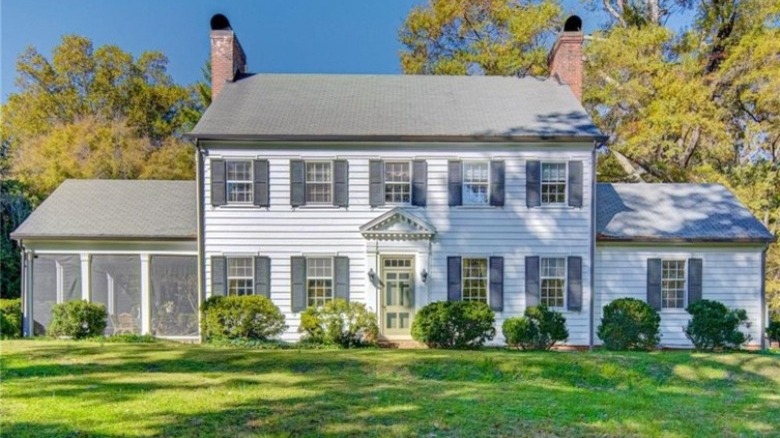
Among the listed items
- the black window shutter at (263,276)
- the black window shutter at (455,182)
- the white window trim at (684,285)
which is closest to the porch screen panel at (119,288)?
the black window shutter at (263,276)

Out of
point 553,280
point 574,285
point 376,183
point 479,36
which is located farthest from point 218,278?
point 479,36

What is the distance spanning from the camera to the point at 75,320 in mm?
12805

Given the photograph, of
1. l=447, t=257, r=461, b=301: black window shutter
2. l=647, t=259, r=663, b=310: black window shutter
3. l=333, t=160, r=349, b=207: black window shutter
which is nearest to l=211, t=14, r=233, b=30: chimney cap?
l=333, t=160, r=349, b=207: black window shutter

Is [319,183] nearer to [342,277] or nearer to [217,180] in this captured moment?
[342,277]

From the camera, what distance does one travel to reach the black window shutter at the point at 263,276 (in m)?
13.5

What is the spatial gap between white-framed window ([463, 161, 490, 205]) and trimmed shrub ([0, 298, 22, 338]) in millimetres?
13309

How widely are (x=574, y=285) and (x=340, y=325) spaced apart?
6.68m

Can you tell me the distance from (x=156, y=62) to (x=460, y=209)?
29.9m

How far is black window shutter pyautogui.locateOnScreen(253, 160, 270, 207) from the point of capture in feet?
44.4

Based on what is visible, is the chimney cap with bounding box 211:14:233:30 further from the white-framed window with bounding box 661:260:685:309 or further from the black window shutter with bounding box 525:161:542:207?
the white-framed window with bounding box 661:260:685:309

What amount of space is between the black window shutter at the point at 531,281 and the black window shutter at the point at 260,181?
772 cm

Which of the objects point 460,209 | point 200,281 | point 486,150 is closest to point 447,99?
point 486,150

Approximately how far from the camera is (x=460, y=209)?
1366cm

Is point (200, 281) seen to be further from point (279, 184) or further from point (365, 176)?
point (365, 176)
